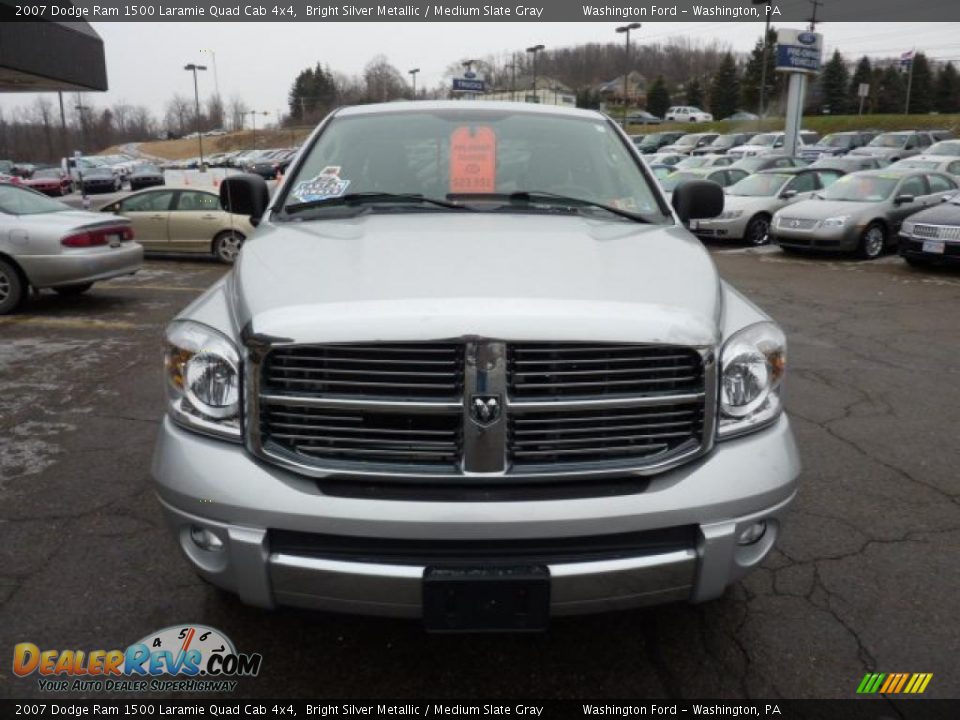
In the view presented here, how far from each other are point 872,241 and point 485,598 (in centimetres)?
1361

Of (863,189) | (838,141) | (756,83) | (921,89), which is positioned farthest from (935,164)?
(756,83)

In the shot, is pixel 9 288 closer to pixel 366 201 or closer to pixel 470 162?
pixel 366 201

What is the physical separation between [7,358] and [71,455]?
2.99 m

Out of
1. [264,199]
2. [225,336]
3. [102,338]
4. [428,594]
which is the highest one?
[264,199]

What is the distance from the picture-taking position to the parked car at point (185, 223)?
13.1m

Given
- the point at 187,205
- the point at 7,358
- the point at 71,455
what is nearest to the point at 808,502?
the point at 71,455

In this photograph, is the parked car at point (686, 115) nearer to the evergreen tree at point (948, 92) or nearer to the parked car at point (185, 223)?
the evergreen tree at point (948, 92)

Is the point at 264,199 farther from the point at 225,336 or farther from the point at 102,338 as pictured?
the point at 102,338

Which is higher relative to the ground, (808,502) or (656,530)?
(656,530)

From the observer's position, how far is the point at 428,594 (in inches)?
83.0

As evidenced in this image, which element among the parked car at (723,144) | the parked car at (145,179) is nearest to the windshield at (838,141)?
the parked car at (723,144)

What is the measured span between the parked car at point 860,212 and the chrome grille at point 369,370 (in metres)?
12.8

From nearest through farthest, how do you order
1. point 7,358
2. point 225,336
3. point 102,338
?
point 225,336
point 7,358
point 102,338

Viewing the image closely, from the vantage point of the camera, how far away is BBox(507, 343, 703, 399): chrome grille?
2158 millimetres
